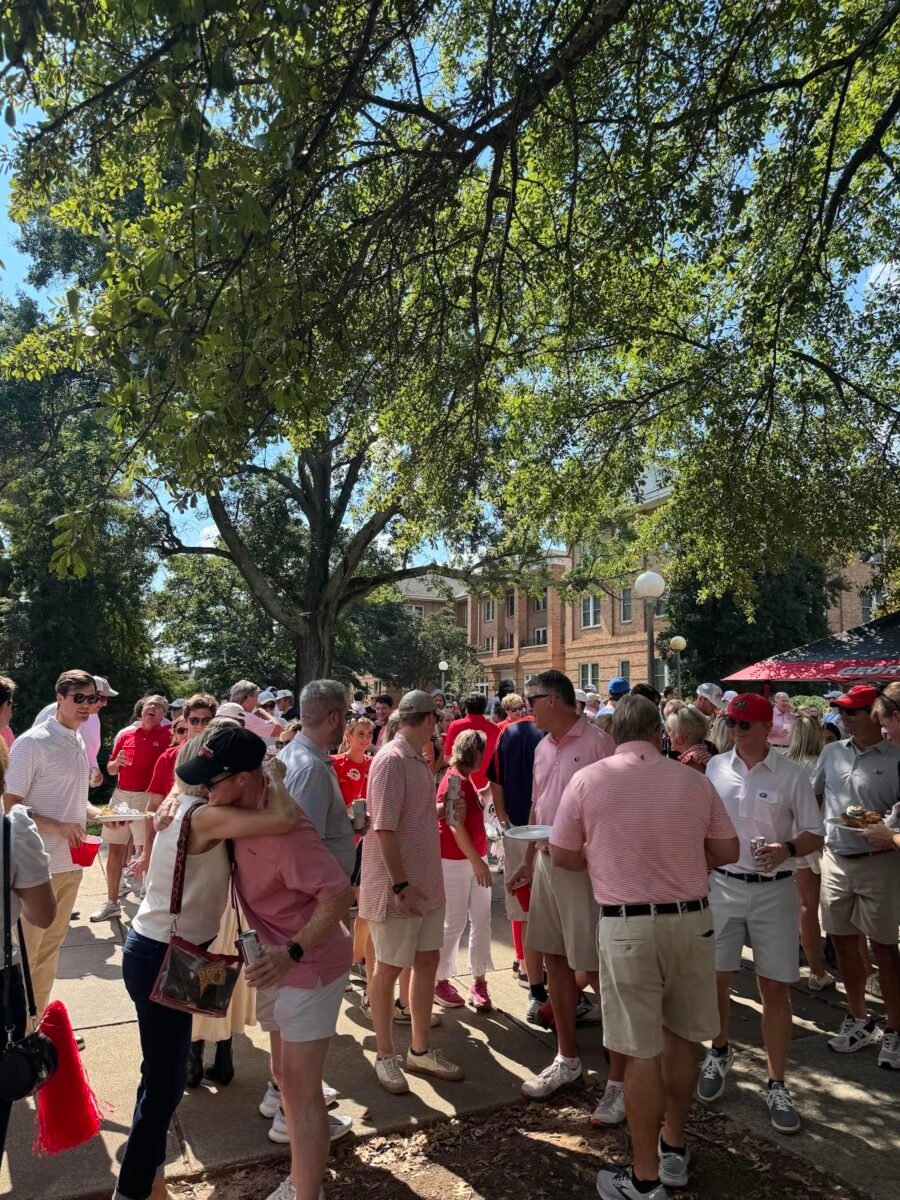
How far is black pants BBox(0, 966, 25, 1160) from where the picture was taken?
2697 mm

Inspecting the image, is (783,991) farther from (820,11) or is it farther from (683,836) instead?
(820,11)

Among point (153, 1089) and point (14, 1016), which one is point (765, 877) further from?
point (14, 1016)

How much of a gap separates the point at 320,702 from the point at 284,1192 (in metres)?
1.92

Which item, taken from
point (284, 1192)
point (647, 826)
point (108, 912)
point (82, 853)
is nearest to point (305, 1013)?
point (284, 1192)

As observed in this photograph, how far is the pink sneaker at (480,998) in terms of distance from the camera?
5.51 meters

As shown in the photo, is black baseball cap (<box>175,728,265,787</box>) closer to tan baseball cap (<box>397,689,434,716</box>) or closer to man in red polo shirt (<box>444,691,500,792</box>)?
tan baseball cap (<box>397,689,434,716</box>)

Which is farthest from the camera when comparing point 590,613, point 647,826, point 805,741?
point 590,613

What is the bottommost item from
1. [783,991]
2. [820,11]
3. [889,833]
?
[783,991]

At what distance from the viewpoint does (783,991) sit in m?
4.12

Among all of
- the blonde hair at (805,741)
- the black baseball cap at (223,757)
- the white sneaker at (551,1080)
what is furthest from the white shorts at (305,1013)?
the blonde hair at (805,741)

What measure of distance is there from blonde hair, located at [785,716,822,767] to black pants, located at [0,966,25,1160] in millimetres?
5470

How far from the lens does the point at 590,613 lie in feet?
141

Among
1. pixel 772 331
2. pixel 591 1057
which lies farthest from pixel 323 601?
pixel 591 1057

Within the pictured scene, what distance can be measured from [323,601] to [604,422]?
14.6 metres
